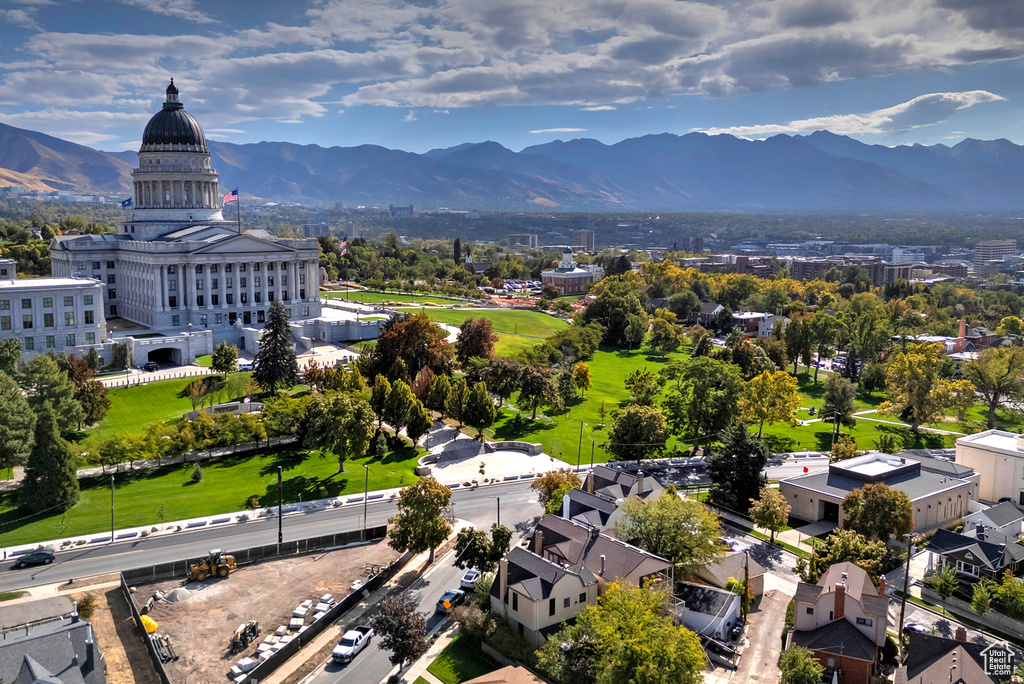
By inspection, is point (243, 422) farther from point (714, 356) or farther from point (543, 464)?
point (714, 356)

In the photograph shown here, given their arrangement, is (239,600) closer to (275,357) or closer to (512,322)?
(275,357)

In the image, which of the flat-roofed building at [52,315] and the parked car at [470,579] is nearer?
the parked car at [470,579]

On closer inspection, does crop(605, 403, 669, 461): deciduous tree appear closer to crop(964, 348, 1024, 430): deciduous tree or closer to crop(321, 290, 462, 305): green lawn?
crop(964, 348, 1024, 430): deciduous tree

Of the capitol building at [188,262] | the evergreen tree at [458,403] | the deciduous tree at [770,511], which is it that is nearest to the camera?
the deciduous tree at [770,511]

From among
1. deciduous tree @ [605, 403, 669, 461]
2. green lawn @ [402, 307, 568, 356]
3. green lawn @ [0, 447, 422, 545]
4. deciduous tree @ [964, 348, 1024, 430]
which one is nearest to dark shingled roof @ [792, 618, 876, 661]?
deciduous tree @ [605, 403, 669, 461]

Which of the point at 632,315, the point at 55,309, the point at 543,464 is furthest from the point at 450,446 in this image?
the point at 632,315

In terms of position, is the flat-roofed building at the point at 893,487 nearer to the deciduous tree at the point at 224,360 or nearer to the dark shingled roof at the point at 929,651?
the dark shingled roof at the point at 929,651

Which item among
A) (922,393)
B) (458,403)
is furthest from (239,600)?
(922,393)

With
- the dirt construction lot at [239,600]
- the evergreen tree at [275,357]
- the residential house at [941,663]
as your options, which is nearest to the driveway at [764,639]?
the residential house at [941,663]
